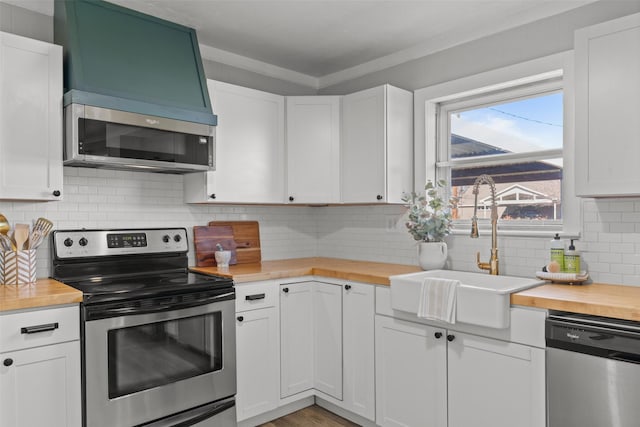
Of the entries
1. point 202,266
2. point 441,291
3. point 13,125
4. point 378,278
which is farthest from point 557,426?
point 13,125

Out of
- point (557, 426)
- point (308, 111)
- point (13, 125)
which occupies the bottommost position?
point (557, 426)

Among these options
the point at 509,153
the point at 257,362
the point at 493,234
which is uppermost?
the point at 509,153

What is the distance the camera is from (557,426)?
191 cm

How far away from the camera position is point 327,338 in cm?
296

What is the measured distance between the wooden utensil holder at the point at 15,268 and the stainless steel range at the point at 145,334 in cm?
20

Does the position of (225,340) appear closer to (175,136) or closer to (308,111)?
(175,136)

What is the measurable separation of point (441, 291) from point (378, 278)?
471 mm

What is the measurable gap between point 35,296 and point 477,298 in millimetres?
1985

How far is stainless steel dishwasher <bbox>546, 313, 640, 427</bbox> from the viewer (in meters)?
1.71

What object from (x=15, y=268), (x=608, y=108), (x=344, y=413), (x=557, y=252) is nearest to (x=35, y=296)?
(x=15, y=268)

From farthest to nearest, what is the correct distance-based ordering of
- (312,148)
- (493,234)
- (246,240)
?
1. (246,240)
2. (312,148)
3. (493,234)

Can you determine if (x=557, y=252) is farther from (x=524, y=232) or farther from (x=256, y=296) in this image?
(x=256, y=296)

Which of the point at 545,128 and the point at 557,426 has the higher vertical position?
the point at 545,128

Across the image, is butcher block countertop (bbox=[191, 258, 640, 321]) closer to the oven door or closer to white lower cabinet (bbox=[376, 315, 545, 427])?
white lower cabinet (bbox=[376, 315, 545, 427])
